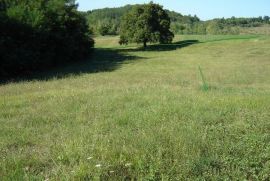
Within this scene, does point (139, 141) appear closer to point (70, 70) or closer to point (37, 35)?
point (37, 35)

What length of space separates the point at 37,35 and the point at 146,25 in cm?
3179

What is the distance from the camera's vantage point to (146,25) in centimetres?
6259

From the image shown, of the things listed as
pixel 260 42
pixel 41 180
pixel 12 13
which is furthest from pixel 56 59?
pixel 41 180

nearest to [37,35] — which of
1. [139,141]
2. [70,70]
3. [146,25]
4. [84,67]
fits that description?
[70,70]

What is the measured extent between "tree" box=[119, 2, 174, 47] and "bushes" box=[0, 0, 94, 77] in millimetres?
18405

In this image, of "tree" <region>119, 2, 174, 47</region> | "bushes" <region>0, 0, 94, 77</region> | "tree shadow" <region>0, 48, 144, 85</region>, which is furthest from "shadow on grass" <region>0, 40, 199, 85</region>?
"tree" <region>119, 2, 174, 47</region>

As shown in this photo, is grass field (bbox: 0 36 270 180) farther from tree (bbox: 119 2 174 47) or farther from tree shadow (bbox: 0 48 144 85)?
tree (bbox: 119 2 174 47)

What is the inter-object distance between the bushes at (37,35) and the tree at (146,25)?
1840cm

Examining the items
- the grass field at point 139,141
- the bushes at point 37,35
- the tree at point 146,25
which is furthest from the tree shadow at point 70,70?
the grass field at point 139,141

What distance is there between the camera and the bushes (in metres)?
28.9

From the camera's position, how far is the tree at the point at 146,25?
6284 centimetres

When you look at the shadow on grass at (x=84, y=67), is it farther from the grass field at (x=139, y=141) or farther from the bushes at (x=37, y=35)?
the grass field at (x=139, y=141)

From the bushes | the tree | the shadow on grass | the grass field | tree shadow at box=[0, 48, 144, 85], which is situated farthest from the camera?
the tree

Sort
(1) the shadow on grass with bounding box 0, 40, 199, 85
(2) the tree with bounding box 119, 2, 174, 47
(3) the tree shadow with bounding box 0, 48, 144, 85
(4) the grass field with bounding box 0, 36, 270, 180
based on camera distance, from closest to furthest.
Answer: (4) the grass field with bounding box 0, 36, 270, 180 → (3) the tree shadow with bounding box 0, 48, 144, 85 → (1) the shadow on grass with bounding box 0, 40, 199, 85 → (2) the tree with bounding box 119, 2, 174, 47
